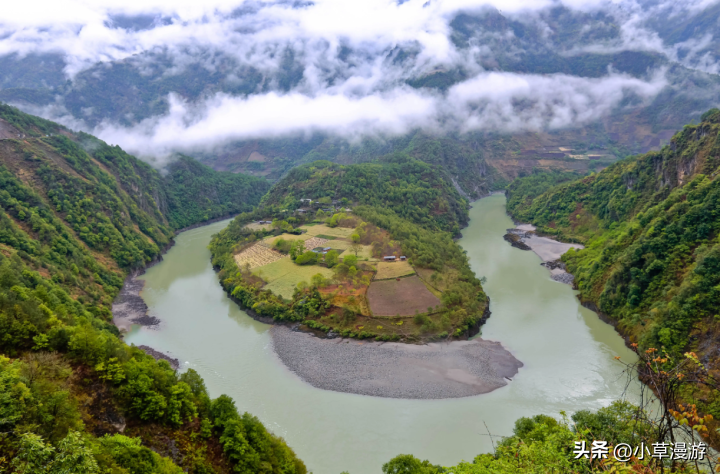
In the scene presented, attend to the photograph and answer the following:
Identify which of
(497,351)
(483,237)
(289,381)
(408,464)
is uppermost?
(408,464)

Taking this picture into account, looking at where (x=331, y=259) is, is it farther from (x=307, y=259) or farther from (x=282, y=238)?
(x=282, y=238)

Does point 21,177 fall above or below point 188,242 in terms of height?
above

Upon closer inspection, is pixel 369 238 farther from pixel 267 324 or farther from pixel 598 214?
pixel 598 214

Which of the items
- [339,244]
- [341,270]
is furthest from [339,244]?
[341,270]

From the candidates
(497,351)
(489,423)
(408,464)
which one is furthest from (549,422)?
(497,351)

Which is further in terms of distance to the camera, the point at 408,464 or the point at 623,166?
the point at 623,166

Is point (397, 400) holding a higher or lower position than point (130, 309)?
higher
